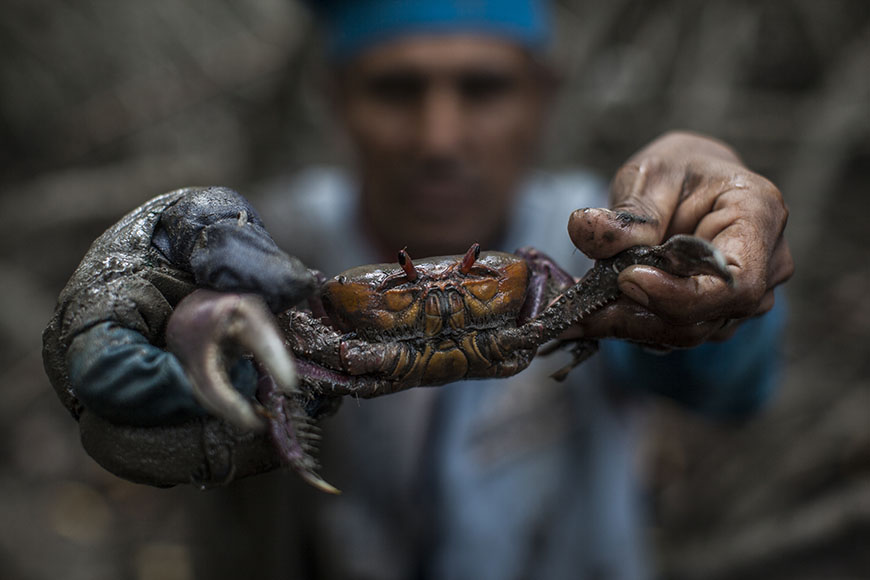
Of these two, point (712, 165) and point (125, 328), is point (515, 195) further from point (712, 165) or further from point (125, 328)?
point (125, 328)

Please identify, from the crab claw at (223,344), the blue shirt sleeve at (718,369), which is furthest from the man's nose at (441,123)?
the crab claw at (223,344)

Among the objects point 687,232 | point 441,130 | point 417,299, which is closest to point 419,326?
point 417,299

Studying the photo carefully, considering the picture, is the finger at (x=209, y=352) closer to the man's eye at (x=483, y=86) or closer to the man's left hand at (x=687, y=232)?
the man's left hand at (x=687, y=232)

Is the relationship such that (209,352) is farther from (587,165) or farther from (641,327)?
(587,165)

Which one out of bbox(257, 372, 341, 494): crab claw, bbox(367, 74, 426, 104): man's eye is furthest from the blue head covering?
bbox(257, 372, 341, 494): crab claw

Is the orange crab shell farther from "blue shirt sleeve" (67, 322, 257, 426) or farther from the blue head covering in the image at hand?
the blue head covering

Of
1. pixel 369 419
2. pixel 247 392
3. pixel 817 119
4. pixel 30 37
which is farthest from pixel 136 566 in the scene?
pixel 817 119
